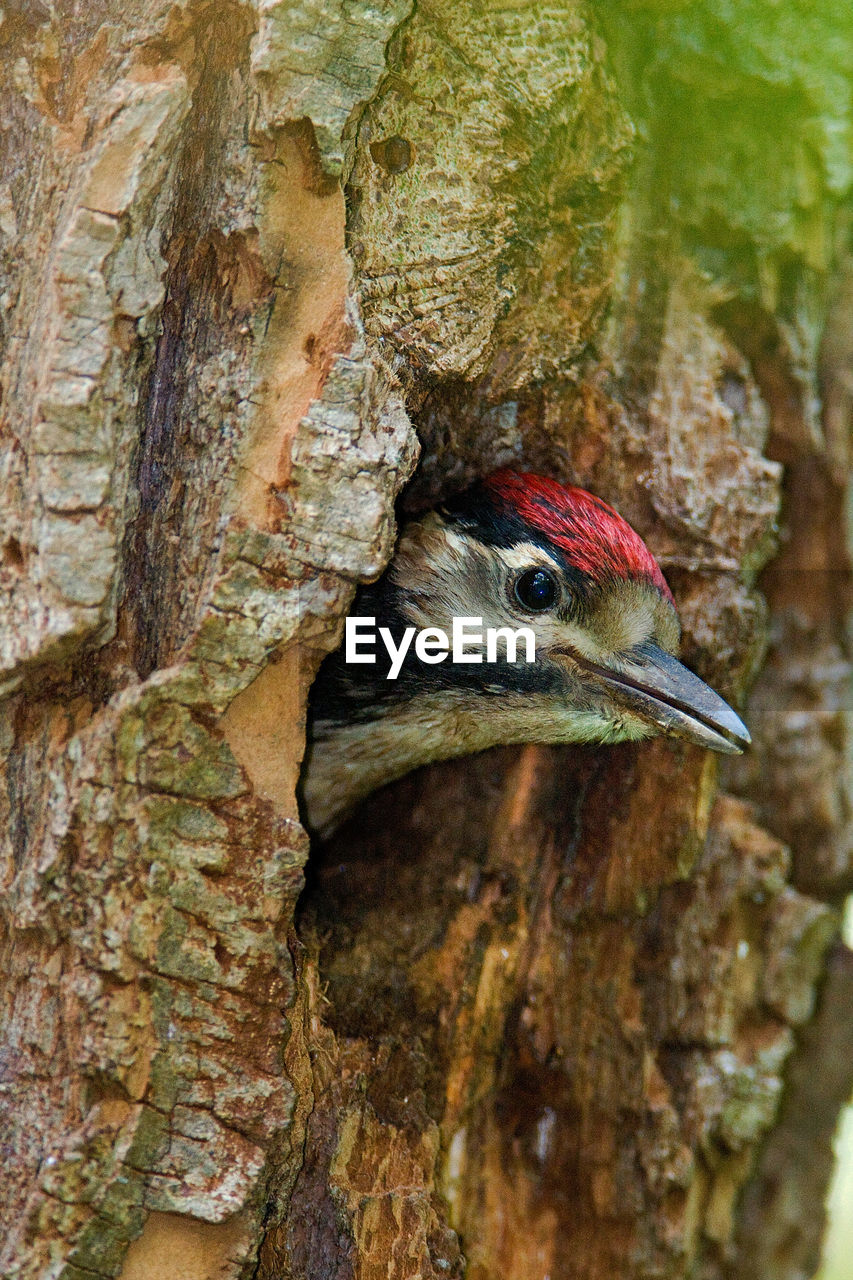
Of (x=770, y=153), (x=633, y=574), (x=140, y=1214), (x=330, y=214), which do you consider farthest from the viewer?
(x=770, y=153)

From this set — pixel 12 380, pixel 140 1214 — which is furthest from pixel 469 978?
pixel 12 380

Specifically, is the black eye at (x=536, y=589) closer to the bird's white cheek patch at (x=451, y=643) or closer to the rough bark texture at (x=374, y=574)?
the bird's white cheek patch at (x=451, y=643)

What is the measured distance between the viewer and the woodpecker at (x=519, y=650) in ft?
8.64

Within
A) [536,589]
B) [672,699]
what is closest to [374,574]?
[536,589]

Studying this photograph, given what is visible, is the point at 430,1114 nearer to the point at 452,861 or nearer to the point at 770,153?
the point at 452,861

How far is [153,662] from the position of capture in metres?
2.12

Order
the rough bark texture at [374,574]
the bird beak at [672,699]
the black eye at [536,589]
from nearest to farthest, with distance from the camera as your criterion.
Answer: the rough bark texture at [374,574] < the bird beak at [672,699] < the black eye at [536,589]

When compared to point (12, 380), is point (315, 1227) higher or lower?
lower

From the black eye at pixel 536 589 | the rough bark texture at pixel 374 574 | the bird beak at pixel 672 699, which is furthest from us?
the black eye at pixel 536 589

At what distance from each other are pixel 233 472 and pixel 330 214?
0.51m

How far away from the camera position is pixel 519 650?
2799mm

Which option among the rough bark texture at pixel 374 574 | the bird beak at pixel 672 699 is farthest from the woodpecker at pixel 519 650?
the rough bark texture at pixel 374 574

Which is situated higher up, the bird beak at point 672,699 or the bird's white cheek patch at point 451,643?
the bird's white cheek patch at point 451,643

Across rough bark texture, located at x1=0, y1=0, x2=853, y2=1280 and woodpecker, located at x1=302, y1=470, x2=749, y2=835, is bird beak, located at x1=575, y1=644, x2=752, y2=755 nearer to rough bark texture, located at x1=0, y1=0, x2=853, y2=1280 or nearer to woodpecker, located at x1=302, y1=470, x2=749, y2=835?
woodpecker, located at x1=302, y1=470, x2=749, y2=835
